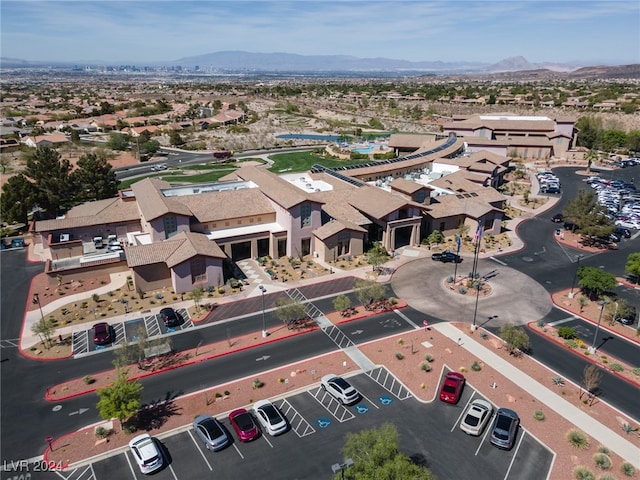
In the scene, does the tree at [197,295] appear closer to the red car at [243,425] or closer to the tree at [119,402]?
the tree at [119,402]

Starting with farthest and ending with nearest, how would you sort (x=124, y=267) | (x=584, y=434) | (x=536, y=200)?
1. (x=536, y=200)
2. (x=124, y=267)
3. (x=584, y=434)

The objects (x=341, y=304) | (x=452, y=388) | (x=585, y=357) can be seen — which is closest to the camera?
(x=452, y=388)

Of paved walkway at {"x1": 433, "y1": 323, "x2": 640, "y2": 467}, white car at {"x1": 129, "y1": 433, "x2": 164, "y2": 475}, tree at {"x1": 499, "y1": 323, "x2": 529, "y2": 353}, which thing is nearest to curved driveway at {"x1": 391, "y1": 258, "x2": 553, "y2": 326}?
paved walkway at {"x1": 433, "y1": 323, "x2": 640, "y2": 467}

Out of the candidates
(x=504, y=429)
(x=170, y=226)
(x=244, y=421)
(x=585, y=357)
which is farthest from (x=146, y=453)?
(x=585, y=357)

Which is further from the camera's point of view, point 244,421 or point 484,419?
point 484,419

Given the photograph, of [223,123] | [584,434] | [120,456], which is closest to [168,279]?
[120,456]

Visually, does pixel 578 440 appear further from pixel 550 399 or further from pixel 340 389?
pixel 340 389

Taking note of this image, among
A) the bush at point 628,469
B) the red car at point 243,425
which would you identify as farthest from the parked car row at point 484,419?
the red car at point 243,425

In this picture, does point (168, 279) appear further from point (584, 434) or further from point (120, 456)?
point (584, 434)

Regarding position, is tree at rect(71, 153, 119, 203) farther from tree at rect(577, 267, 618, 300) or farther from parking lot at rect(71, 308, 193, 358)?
tree at rect(577, 267, 618, 300)
